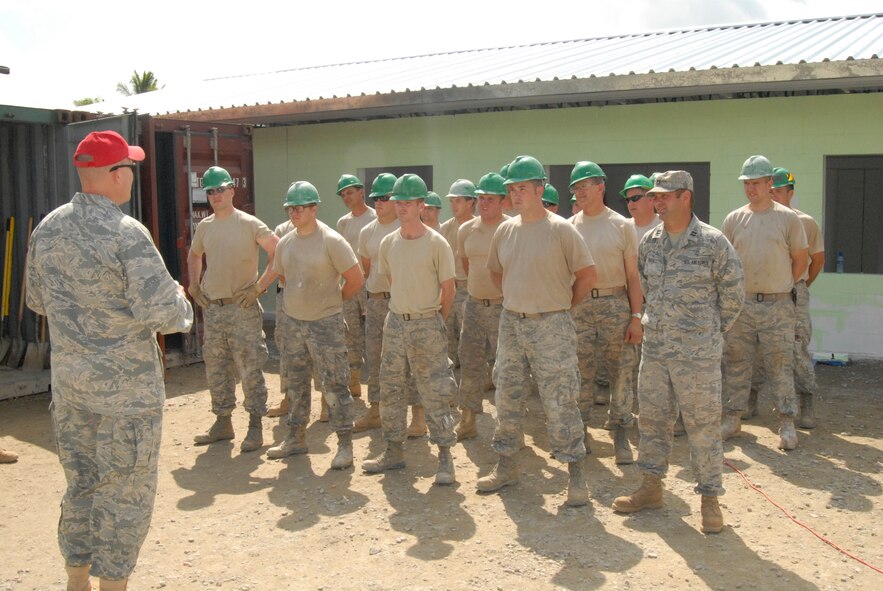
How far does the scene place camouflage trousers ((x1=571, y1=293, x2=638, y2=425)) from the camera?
233 inches

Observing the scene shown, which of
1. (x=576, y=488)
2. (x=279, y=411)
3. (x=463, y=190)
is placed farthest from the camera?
(x=463, y=190)

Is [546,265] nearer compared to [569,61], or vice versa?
[546,265]

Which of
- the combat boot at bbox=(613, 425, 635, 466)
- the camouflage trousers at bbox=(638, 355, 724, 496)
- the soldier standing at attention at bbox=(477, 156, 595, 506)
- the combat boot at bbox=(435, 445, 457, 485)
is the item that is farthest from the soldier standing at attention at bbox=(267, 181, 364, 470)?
the camouflage trousers at bbox=(638, 355, 724, 496)

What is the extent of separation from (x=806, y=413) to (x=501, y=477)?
297 centimetres

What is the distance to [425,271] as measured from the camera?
560 centimetres

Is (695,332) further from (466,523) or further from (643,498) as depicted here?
(466,523)

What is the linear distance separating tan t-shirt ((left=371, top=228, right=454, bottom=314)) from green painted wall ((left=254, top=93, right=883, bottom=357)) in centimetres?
510

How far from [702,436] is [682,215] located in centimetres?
122

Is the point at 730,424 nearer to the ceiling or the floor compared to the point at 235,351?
nearer to the floor

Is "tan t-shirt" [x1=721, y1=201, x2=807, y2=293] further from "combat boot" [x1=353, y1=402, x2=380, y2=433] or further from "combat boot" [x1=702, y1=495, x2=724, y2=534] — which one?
"combat boot" [x1=353, y1=402, x2=380, y2=433]

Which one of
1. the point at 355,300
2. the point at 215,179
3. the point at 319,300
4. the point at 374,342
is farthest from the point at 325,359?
the point at 355,300

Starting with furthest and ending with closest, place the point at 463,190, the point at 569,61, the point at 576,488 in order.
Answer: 1. the point at 569,61
2. the point at 463,190
3. the point at 576,488

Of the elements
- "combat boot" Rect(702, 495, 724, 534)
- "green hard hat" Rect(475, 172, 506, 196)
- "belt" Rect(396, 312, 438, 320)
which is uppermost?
"green hard hat" Rect(475, 172, 506, 196)

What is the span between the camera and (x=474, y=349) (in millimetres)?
6484
